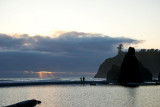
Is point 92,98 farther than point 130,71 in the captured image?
No

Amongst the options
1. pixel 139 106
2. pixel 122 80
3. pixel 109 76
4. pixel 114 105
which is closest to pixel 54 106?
pixel 114 105

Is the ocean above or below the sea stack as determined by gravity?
below

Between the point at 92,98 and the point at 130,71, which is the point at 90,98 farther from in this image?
the point at 130,71

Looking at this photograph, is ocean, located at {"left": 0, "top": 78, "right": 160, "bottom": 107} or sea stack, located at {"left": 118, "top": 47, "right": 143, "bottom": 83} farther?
sea stack, located at {"left": 118, "top": 47, "right": 143, "bottom": 83}

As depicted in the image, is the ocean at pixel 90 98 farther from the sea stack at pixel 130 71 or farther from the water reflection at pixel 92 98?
the sea stack at pixel 130 71

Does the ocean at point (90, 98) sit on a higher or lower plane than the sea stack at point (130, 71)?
lower

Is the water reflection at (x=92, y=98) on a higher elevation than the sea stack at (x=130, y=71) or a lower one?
lower

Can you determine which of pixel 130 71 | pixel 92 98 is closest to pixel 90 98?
pixel 92 98

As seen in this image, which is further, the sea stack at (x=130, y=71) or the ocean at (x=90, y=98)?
the sea stack at (x=130, y=71)

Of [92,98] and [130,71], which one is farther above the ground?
[130,71]

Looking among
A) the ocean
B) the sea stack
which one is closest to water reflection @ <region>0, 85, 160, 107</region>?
the ocean

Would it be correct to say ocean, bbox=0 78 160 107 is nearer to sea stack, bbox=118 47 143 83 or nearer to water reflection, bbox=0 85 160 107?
water reflection, bbox=0 85 160 107

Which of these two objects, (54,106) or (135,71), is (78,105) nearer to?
(54,106)

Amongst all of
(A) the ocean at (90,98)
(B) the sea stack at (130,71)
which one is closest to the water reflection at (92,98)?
(A) the ocean at (90,98)
